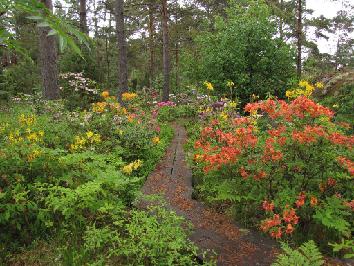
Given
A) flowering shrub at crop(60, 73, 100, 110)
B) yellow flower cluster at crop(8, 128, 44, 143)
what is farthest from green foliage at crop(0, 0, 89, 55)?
flowering shrub at crop(60, 73, 100, 110)

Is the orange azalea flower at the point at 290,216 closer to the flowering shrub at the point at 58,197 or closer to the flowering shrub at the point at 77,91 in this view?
the flowering shrub at the point at 58,197

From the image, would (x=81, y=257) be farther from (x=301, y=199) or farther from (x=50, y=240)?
(x=301, y=199)

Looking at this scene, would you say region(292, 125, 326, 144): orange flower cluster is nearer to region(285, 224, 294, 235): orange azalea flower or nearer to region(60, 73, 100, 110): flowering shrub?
region(285, 224, 294, 235): orange azalea flower

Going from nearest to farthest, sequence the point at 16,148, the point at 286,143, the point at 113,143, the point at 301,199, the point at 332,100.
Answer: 1. the point at 301,199
2. the point at 286,143
3. the point at 16,148
4. the point at 113,143
5. the point at 332,100

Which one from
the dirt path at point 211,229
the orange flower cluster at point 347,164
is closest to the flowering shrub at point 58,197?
the dirt path at point 211,229

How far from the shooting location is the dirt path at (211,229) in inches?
161

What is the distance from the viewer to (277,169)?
183 inches

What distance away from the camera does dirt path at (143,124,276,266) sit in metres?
4.09

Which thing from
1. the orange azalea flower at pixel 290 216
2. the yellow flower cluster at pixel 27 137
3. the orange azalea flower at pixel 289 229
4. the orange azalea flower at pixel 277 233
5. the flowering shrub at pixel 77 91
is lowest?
the orange azalea flower at pixel 277 233

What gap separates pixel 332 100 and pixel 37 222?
9218 millimetres

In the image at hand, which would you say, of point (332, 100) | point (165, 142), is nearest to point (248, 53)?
point (332, 100)

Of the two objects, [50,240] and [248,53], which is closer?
[50,240]

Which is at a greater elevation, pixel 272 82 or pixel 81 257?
pixel 272 82

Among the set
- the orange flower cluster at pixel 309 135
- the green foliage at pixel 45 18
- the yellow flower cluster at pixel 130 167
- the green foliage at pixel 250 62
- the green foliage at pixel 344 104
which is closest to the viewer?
the green foliage at pixel 45 18
